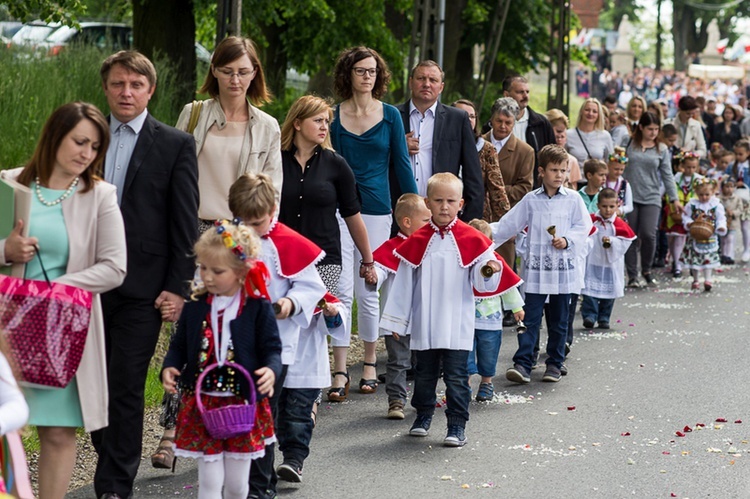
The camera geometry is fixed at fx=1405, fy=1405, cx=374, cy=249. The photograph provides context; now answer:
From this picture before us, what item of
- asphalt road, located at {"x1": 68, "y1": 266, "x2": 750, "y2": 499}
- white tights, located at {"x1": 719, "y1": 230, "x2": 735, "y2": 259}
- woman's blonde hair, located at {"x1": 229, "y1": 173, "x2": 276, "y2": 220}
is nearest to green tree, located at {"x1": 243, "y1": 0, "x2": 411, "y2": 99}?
white tights, located at {"x1": 719, "y1": 230, "x2": 735, "y2": 259}

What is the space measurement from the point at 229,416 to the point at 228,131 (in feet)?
7.58

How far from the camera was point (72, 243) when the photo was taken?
5.71m

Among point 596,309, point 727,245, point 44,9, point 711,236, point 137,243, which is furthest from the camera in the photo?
point 727,245

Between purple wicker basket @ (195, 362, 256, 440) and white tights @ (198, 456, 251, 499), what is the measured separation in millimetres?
162

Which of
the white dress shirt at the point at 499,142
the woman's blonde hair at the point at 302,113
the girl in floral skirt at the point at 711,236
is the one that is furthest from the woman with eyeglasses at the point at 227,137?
the girl in floral skirt at the point at 711,236

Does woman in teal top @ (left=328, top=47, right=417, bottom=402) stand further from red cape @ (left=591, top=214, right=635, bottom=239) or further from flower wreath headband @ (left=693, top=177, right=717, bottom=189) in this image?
flower wreath headband @ (left=693, top=177, right=717, bottom=189)

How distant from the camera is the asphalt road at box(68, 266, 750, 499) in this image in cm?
704

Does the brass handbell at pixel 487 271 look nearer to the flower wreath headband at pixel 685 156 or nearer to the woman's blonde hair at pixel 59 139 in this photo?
the woman's blonde hair at pixel 59 139

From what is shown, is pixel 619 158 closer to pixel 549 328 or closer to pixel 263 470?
pixel 549 328

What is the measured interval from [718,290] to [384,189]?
7.51 meters

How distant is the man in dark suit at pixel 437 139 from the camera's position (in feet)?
33.1

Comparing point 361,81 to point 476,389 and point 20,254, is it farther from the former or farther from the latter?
point 20,254

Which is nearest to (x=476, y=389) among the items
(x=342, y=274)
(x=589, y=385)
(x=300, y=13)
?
(x=589, y=385)

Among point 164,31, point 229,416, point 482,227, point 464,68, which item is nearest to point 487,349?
point 482,227
